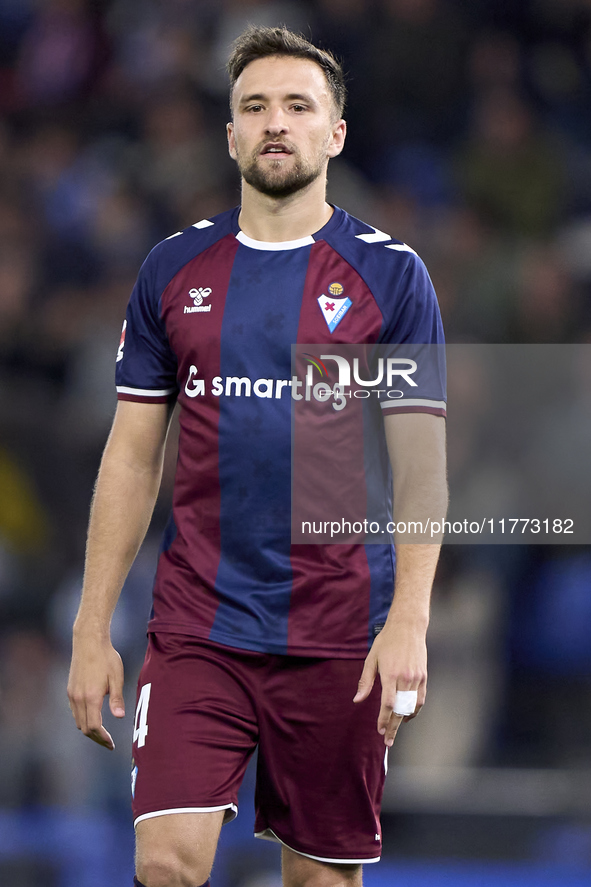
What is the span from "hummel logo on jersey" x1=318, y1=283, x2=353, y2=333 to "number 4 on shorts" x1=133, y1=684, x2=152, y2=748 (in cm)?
94

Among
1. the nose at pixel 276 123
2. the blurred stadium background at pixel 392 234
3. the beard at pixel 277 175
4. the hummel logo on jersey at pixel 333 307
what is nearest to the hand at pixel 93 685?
the hummel logo on jersey at pixel 333 307

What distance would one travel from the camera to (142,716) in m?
2.53

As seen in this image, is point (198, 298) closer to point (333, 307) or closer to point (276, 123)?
point (333, 307)

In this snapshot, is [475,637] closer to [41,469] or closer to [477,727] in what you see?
[477,727]

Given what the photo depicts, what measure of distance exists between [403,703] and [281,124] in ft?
4.51

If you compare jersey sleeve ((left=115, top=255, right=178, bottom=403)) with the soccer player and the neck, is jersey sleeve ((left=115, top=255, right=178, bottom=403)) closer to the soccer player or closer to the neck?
the soccer player

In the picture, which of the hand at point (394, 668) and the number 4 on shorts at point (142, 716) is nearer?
the hand at point (394, 668)

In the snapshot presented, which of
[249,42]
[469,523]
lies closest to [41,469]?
[469,523]

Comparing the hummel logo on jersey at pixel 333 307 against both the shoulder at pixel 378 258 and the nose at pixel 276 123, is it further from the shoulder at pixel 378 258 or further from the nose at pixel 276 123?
the nose at pixel 276 123

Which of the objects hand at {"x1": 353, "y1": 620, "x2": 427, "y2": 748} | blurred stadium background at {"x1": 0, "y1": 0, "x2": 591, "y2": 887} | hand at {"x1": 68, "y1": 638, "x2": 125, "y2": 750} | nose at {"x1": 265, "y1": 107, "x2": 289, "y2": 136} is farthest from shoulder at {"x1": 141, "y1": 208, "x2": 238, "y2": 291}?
blurred stadium background at {"x1": 0, "y1": 0, "x2": 591, "y2": 887}

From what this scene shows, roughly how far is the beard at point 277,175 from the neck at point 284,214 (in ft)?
0.08

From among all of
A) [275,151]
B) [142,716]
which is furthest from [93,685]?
[275,151]

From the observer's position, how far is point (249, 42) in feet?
9.15

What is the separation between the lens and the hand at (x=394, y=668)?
238 cm
